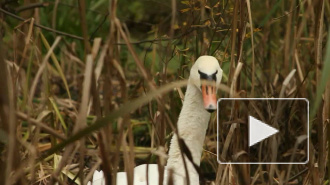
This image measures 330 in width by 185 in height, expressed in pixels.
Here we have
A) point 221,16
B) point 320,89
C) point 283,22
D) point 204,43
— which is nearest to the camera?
point 320,89

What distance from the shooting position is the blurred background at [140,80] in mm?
2033

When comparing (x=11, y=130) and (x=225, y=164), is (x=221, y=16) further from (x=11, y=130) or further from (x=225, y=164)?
(x=11, y=130)

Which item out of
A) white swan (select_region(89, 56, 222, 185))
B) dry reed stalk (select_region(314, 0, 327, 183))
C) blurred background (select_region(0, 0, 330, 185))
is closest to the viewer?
blurred background (select_region(0, 0, 330, 185))

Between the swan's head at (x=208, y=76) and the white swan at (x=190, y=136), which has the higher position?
the swan's head at (x=208, y=76)

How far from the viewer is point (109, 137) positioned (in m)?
2.09

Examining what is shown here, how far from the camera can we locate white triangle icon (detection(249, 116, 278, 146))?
2615 mm

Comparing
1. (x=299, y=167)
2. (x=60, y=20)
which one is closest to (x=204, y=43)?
(x=299, y=167)

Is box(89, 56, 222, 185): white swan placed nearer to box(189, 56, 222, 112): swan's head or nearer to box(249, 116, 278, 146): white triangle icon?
box(189, 56, 222, 112): swan's head

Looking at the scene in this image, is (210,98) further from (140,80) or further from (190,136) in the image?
(140,80)

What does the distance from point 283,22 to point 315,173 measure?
234cm

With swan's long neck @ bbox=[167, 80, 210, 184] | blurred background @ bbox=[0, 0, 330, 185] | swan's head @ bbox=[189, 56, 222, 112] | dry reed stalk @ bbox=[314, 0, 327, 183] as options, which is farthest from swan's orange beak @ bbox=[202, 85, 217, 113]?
dry reed stalk @ bbox=[314, 0, 327, 183]

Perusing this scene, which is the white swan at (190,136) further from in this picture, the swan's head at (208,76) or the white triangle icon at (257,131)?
the white triangle icon at (257,131)
